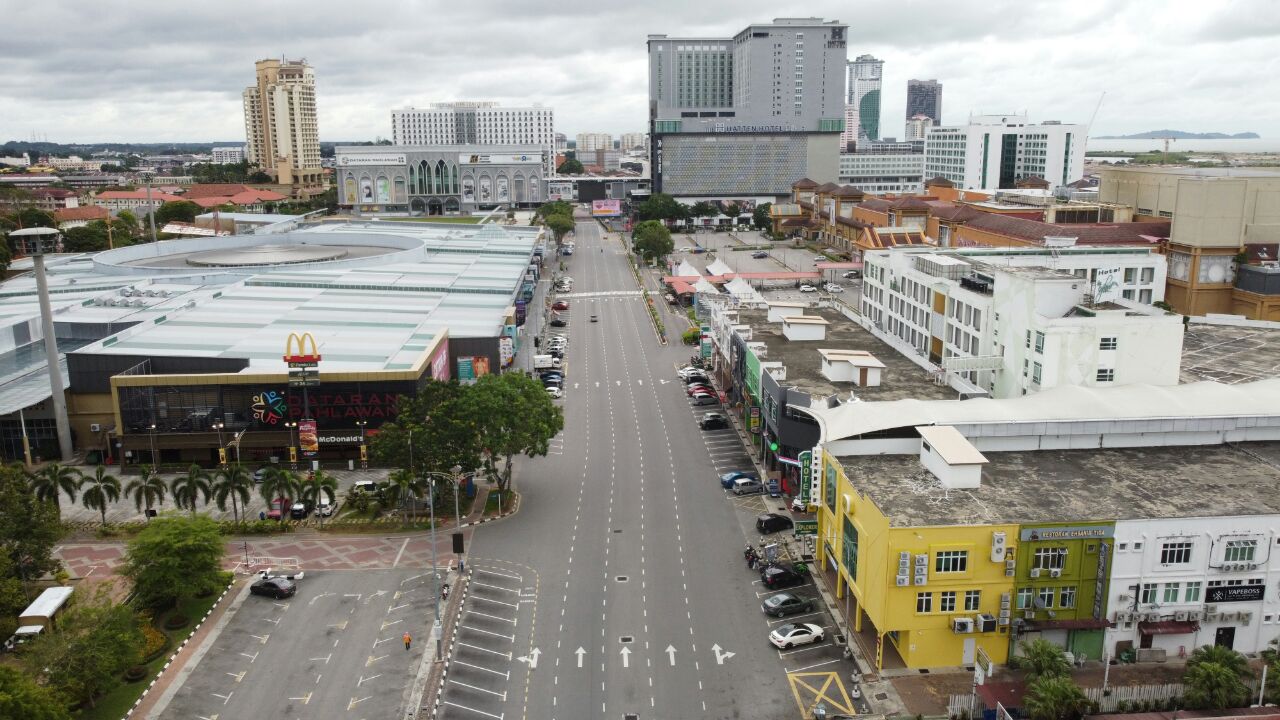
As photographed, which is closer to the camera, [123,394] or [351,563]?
[351,563]

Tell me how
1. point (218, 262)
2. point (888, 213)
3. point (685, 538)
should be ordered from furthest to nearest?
1. point (888, 213)
2. point (218, 262)
3. point (685, 538)

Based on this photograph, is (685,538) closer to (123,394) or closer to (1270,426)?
(1270,426)

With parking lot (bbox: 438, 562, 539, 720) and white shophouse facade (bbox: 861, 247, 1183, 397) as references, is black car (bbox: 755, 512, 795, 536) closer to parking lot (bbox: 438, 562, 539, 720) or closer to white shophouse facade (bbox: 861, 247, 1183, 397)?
parking lot (bbox: 438, 562, 539, 720)

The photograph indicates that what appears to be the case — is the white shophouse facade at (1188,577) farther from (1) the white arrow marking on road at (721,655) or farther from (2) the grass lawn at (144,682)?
(2) the grass lawn at (144,682)

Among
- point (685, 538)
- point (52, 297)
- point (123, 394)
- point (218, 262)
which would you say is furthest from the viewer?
point (218, 262)

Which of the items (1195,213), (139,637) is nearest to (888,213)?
(1195,213)

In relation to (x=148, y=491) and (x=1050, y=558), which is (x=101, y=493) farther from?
(x=1050, y=558)
